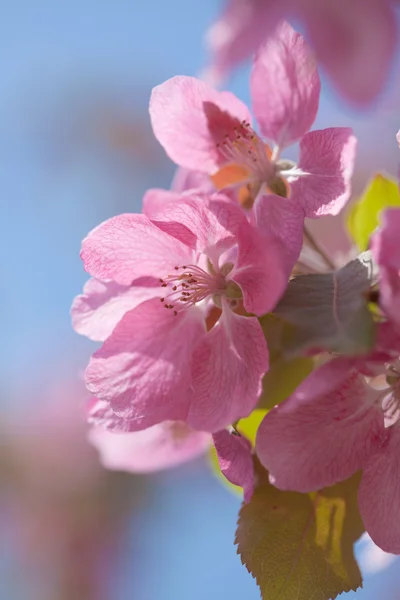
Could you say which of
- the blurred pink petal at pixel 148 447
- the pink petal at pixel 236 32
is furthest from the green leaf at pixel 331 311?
the pink petal at pixel 236 32

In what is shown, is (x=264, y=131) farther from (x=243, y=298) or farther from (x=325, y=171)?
(x=243, y=298)

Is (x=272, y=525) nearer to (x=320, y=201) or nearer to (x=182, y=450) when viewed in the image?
(x=182, y=450)

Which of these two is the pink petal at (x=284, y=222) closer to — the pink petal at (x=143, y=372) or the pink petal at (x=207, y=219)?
the pink petal at (x=207, y=219)

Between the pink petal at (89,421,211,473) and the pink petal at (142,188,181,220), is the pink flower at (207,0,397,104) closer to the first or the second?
the pink petal at (142,188,181,220)

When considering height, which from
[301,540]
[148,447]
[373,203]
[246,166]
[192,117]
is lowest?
[301,540]

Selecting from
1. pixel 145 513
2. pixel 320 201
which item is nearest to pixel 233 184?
pixel 320 201

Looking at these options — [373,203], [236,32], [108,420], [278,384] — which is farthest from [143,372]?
[236,32]
